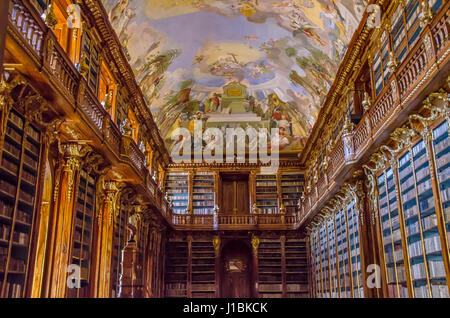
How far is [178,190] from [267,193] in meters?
3.93

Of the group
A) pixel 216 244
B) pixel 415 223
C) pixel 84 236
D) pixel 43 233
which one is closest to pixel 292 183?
pixel 216 244

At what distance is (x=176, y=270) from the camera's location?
18.1 m

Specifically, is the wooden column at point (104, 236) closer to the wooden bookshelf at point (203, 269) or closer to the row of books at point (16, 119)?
the row of books at point (16, 119)

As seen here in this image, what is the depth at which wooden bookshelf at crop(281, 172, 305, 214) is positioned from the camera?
18.8 m

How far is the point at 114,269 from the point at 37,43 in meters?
7.38

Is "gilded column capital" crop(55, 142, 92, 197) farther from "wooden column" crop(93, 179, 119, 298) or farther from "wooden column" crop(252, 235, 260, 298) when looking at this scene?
"wooden column" crop(252, 235, 260, 298)

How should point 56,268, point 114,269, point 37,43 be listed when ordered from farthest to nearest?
point 114,269 → point 56,268 → point 37,43

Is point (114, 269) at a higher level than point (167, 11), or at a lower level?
lower

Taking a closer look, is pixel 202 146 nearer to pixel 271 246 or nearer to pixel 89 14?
pixel 271 246

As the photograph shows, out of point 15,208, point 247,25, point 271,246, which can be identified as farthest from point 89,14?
point 271,246

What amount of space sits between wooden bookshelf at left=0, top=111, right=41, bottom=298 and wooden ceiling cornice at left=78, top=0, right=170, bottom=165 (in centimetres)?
361

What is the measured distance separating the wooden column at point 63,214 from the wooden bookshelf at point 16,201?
1144mm

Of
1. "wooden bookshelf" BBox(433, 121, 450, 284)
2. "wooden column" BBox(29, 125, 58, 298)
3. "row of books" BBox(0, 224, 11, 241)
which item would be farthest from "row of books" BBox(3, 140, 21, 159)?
"wooden bookshelf" BBox(433, 121, 450, 284)
